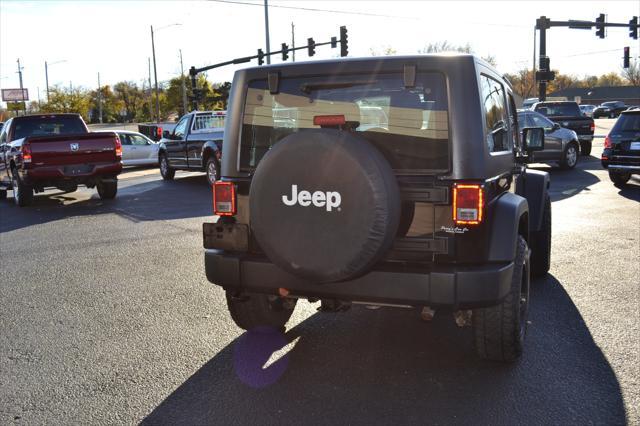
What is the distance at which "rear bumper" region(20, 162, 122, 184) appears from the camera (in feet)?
39.1

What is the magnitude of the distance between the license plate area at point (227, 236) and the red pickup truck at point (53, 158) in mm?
9199

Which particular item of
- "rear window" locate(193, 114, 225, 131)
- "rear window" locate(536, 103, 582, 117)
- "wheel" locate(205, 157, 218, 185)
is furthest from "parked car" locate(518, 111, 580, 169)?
"wheel" locate(205, 157, 218, 185)

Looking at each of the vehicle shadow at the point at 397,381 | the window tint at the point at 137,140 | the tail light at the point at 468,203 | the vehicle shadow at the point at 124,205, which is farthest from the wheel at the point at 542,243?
the window tint at the point at 137,140

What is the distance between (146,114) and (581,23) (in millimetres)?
73104

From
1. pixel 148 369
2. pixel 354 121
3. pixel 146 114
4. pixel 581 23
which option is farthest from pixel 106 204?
pixel 146 114

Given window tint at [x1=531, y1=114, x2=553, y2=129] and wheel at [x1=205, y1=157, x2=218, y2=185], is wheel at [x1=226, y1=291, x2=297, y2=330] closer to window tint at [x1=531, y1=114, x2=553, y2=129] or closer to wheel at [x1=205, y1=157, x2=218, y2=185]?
wheel at [x1=205, y1=157, x2=218, y2=185]

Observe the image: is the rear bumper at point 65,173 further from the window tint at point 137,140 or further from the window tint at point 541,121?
the window tint at point 541,121

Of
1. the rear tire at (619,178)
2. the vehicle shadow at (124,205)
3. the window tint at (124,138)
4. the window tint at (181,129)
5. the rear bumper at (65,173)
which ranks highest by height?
the window tint at (181,129)

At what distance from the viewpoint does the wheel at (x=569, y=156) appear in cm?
1722

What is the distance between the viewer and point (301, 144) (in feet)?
10.8

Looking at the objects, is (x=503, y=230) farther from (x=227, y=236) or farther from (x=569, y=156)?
(x=569, y=156)

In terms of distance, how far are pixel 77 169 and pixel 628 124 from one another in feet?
37.2

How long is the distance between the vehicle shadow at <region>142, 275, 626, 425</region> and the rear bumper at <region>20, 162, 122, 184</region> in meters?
8.84

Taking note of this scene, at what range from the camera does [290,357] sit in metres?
4.12
